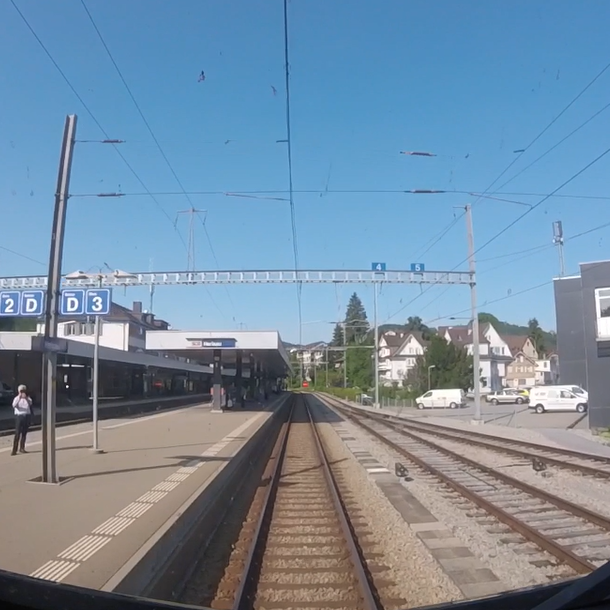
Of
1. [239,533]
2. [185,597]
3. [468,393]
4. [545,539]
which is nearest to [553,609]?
[185,597]

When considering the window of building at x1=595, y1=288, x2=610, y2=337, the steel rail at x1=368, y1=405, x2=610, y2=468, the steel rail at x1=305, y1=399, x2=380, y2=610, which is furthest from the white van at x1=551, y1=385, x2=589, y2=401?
the steel rail at x1=305, y1=399, x2=380, y2=610

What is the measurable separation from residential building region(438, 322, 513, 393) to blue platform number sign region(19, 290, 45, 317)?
77294mm

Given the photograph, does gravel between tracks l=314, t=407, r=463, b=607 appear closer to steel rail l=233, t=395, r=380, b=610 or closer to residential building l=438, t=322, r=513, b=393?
steel rail l=233, t=395, r=380, b=610

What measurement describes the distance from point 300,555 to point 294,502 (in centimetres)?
455

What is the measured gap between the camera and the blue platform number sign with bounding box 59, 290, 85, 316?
1284 centimetres

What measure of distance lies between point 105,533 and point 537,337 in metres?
141

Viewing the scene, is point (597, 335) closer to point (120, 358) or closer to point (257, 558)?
point (257, 558)

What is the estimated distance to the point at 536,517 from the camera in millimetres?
10219

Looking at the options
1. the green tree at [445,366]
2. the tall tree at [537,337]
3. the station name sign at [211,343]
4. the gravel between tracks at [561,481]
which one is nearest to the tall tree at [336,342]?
the tall tree at [537,337]

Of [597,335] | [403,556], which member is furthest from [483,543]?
[597,335]

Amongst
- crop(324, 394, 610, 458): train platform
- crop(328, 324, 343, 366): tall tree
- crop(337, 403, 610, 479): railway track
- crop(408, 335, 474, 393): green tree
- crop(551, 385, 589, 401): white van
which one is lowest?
crop(324, 394, 610, 458): train platform

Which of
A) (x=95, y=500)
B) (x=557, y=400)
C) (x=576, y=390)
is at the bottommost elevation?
(x=557, y=400)

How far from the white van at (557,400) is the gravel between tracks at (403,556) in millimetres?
33318

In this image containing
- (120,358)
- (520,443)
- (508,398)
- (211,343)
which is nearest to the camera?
(520,443)
